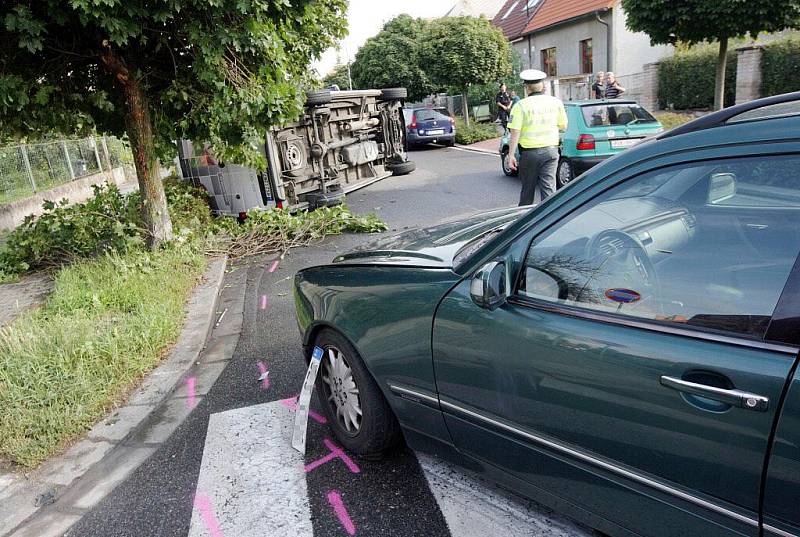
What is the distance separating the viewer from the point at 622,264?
2.07 meters

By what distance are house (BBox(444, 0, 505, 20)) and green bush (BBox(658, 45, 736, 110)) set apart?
109 ft

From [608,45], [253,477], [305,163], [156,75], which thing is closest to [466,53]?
[608,45]

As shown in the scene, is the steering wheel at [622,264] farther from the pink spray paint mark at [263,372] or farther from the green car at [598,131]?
the green car at [598,131]

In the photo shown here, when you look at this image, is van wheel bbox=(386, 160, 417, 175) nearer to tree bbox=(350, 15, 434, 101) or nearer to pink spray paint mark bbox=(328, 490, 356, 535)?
pink spray paint mark bbox=(328, 490, 356, 535)

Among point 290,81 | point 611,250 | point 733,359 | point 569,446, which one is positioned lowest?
point 569,446

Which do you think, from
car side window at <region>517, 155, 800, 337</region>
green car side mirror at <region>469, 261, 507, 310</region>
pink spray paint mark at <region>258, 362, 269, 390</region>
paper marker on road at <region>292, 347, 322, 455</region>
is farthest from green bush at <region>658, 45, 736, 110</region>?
green car side mirror at <region>469, 261, 507, 310</region>

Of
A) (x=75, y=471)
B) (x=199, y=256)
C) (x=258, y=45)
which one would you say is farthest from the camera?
(x=199, y=256)

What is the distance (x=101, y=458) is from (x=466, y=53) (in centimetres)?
2532

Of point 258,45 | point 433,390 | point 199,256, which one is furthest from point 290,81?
point 433,390

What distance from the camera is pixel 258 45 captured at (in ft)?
20.0

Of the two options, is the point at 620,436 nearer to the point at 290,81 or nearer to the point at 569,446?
the point at 569,446

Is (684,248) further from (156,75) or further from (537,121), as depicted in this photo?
(156,75)

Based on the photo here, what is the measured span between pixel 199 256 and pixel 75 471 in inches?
157

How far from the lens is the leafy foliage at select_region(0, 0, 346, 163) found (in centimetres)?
538
